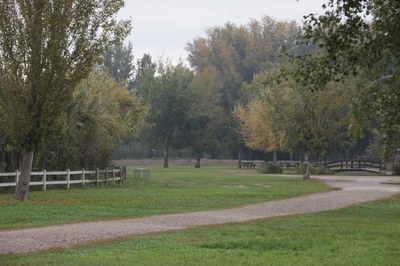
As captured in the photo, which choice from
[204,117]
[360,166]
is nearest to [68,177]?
[360,166]

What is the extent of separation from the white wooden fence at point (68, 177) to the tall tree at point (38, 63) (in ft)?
16.4

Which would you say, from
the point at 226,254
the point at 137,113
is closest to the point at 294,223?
the point at 226,254

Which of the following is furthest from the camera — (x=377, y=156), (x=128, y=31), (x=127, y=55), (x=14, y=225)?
(x=127, y=55)

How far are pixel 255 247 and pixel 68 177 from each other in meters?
22.3

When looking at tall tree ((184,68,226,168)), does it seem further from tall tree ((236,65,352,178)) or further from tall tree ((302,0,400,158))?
tall tree ((302,0,400,158))

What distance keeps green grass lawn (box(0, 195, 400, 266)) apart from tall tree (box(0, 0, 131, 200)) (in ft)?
35.6

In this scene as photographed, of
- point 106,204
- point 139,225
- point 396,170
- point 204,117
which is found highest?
point 204,117

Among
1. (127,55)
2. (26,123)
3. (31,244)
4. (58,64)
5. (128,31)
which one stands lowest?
(31,244)

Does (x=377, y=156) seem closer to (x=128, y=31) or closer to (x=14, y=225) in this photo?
(x=128, y=31)

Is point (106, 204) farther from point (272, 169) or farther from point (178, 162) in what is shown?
point (178, 162)

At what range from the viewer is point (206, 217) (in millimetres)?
20672

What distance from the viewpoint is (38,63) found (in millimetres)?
25766

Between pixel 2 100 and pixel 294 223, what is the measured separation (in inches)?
519

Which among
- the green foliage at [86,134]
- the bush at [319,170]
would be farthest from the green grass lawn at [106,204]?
the bush at [319,170]
